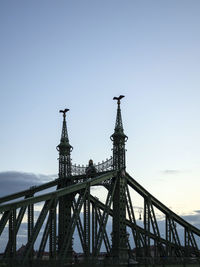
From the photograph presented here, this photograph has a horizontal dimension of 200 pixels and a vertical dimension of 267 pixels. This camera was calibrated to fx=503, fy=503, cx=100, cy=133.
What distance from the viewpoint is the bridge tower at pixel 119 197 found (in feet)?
205

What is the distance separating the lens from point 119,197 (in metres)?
63.2

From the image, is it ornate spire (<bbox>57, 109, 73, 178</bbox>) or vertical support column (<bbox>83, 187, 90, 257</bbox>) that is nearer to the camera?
vertical support column (<bbox>83, 187, 90, 257</bbox>)

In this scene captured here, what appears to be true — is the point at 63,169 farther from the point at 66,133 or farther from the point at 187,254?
the point at 187,254

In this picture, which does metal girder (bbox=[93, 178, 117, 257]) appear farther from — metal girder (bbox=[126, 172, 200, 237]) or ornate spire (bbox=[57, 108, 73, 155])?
ornate spire (bbox=[57, 108, 73, 155])

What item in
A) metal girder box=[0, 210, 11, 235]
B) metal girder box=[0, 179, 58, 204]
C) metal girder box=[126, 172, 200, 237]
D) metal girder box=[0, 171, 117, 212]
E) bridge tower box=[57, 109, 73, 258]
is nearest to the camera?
metal girder box=[0, 171, 117, 212]

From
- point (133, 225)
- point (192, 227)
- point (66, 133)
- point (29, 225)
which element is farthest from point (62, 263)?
point (192, 227)

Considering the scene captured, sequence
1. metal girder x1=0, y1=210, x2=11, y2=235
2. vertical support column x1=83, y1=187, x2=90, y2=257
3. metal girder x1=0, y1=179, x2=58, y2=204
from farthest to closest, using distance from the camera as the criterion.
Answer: vertical support column x1=83, y1=187, x2=90, y2=257
metal girder x1=0, y1=179, x2=58, y2=204
metal girder x1=0, y1=210, x2=11, y2=235

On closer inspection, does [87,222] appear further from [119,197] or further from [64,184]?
[64,184]

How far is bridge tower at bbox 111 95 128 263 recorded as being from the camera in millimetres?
62438

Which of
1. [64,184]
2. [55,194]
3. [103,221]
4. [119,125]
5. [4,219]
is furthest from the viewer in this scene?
[64,184]

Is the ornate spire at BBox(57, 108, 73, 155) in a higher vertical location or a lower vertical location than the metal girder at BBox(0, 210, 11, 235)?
higher

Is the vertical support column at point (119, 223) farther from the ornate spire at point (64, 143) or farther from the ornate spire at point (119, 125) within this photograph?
the ornate spire at point (64, 143)

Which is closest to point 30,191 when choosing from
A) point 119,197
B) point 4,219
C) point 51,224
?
point 51,224

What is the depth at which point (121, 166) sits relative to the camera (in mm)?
64625
